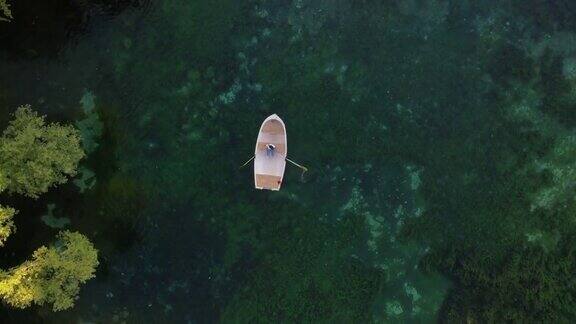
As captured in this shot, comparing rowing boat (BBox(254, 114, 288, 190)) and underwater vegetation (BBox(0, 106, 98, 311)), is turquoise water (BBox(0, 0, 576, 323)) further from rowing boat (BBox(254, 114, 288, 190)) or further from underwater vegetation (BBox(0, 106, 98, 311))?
underwater vegetation (BBox(0, 106, 98, 311))

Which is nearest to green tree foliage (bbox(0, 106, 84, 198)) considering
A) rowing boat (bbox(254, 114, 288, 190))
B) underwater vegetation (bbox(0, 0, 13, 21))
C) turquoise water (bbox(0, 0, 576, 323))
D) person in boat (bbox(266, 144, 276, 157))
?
turquoise water (bbox(0, 0, 576, 323))

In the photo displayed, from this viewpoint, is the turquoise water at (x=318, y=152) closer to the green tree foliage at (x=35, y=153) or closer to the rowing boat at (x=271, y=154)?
the rowing boat at (x=271, y=154)

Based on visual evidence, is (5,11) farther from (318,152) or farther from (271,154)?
(318,152)

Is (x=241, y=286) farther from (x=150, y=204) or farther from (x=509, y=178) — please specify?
(x=509, y=178)

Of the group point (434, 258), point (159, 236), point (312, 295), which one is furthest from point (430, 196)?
point (159, 236)

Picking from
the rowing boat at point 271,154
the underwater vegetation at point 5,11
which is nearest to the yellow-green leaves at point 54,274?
the rowing boat at point 271,154
